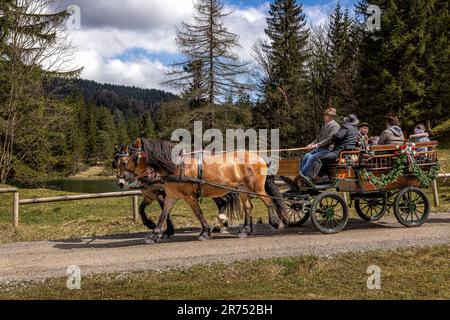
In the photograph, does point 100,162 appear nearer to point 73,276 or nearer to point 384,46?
point 384,46

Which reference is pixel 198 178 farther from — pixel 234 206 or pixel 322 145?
pixel 322 145

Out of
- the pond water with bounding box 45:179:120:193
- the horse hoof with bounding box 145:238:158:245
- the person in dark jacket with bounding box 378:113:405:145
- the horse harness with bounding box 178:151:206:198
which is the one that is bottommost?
the horse hoof with bounding box 145:238:158:245

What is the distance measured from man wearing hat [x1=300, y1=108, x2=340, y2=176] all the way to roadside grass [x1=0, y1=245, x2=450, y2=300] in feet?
8.44

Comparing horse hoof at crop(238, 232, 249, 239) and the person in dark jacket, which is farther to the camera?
the person in dark jacket

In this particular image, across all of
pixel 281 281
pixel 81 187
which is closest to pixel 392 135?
pixel 281 281

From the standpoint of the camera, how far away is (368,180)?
31.7 ft

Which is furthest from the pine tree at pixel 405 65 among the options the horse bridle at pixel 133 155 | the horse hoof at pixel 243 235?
the horse bridle at pixel 133 155

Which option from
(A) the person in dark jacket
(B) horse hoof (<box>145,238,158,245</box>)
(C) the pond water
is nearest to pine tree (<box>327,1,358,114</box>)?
(C) the pond water

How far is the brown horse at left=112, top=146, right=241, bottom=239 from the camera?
9430 mm

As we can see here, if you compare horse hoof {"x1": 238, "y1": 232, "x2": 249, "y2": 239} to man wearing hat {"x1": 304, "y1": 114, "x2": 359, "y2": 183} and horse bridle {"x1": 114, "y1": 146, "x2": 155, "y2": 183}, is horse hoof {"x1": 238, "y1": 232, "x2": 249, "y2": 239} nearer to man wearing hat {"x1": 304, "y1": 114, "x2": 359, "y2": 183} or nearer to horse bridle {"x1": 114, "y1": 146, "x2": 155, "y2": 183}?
man wearing hat {"x1": 304, "y1": 114, "x2": 359, "y2": 183}

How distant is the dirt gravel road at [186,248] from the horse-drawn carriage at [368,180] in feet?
1.57

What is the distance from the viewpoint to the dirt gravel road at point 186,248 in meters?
7.56

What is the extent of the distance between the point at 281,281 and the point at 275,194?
12.2 ft
